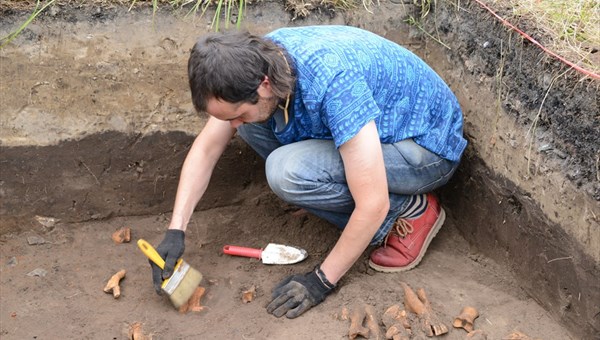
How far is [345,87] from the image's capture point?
234 cm

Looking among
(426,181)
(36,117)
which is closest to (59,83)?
(36,117)

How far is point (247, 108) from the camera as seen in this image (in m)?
2.31

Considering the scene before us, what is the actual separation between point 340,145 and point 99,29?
3.89ft

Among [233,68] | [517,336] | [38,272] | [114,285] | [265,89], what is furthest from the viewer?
[38,272]

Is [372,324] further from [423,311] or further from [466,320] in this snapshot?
[466,320]

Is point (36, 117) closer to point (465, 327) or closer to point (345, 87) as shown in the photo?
point (345, 87)

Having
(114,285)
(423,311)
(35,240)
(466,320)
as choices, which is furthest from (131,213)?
(466,320)

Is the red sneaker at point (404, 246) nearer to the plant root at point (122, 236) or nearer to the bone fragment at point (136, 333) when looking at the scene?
the bone fragment at point (136, 333)

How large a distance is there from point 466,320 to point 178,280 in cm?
97

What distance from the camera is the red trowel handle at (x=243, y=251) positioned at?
295 centimetres

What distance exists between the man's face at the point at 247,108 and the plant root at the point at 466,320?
0.91 m

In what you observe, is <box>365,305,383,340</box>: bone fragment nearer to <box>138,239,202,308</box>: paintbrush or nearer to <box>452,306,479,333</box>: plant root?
<box>452,306,479,333</box>: plant root

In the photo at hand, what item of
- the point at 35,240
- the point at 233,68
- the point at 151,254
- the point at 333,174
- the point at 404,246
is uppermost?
the point at 233,68

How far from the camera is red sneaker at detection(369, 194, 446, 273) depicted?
285 cm
